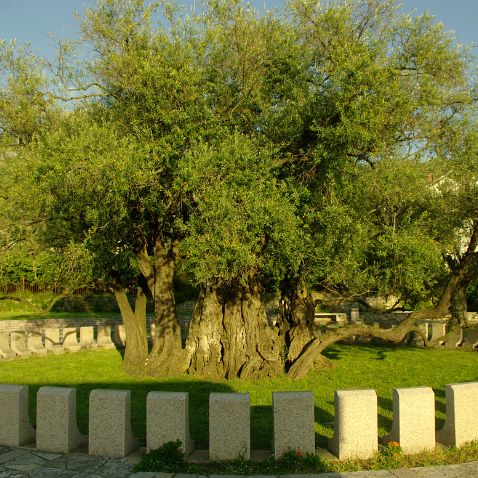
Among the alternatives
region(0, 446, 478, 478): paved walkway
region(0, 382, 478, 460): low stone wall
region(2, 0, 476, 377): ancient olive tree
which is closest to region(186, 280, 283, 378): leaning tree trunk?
region(2, 0, 476, 377): ancient olive tree

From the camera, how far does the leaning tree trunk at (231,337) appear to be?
12.4 metres

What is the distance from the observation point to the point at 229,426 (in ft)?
21.7

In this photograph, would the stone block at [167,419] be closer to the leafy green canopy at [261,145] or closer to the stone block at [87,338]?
the leafy green canopy at [261,145]

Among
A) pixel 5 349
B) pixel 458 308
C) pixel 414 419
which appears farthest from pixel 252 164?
pixel 5 349

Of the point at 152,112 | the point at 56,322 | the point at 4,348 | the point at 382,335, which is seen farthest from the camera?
the point at 56,322

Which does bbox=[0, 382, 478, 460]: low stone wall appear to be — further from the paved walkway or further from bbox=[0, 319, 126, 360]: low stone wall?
bbox=[0, 319, 126, 360]: low stone wall

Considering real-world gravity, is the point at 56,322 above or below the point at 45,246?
below

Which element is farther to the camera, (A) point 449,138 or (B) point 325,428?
(A) point 449,138

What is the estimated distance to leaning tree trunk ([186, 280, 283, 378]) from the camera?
12359 millimetres

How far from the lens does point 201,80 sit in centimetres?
1115

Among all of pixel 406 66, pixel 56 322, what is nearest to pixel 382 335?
pixel 406 66

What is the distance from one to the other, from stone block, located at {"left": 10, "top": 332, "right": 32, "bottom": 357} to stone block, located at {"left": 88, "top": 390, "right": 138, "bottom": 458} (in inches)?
402

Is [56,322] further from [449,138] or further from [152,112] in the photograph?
[449,138]

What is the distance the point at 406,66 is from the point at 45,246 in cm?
942
